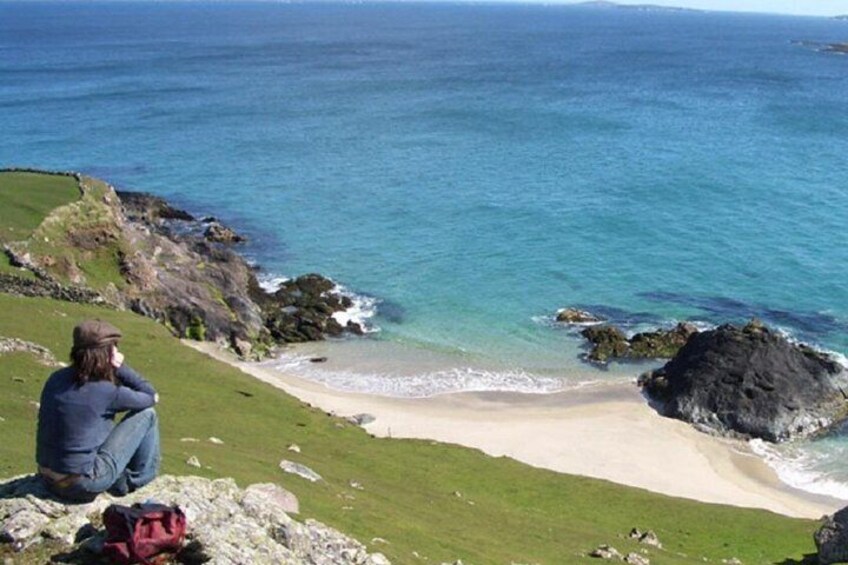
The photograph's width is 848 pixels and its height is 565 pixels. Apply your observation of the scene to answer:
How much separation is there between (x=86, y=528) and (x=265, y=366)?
46.3 metres

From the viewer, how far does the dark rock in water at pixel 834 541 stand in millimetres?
30672

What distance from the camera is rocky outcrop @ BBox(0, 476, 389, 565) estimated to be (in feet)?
48.1

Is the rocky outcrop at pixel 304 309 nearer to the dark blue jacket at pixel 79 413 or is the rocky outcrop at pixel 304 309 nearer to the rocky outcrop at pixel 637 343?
the rocky outcrop at pixel 637 343

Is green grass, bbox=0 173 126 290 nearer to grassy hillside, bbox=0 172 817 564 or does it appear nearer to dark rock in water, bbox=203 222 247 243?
grassy hillside, bbox=0 172 817 564

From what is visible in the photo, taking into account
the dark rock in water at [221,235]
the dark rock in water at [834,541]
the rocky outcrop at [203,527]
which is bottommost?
the dark rock in water at [221,235]

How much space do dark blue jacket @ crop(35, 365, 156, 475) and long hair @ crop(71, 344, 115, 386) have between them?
99mm

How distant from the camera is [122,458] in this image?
50.1ft

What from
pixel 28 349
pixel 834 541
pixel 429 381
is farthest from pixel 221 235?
pixel 834 541

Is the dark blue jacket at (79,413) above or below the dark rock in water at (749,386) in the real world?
above

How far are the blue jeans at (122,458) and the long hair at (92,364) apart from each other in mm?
1163

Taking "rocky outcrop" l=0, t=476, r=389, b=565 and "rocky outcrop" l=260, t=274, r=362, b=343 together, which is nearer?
"rocky outcrop" l=0, t=476, r=389, b=565

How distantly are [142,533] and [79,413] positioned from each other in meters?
2.23

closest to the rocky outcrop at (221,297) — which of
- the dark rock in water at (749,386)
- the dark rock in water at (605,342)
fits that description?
the dark rock in water at (605,342)

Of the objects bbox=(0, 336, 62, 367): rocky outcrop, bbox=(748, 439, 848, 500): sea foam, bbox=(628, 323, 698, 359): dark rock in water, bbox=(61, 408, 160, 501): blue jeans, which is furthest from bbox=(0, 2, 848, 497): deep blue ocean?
bbox=(61, 408, 160, 501): blue jeans
